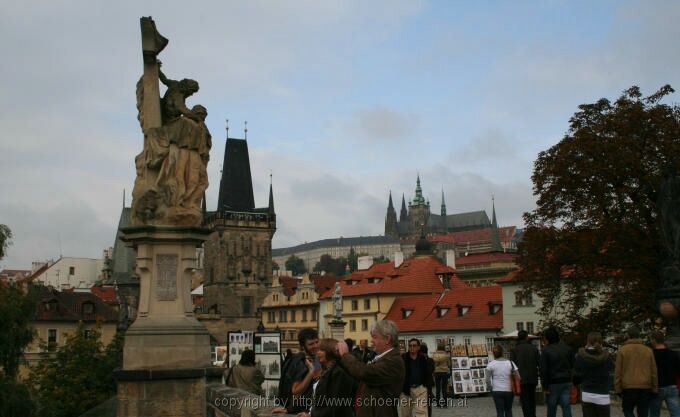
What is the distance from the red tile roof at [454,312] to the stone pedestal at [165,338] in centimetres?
4500

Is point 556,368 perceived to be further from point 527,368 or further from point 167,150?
point 167,150

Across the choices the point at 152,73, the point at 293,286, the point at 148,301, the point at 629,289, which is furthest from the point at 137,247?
the point at 293,286

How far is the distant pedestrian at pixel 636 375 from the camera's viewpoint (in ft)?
28.8

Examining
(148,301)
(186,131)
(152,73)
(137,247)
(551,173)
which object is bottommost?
(148,301)

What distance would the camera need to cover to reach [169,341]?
10.1m

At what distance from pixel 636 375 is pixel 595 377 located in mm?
457

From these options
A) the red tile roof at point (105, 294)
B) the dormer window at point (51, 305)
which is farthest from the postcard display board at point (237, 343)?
the red tile roof at point (105, 294)

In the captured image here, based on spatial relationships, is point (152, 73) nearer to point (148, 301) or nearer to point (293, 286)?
point (148, 301)

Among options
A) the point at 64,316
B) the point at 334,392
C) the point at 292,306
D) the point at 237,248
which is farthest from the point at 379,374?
the point at 237,248

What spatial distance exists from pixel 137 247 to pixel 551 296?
20.8 m

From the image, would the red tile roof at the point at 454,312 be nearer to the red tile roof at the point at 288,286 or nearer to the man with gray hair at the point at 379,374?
the red tile roof at the point at 288,286

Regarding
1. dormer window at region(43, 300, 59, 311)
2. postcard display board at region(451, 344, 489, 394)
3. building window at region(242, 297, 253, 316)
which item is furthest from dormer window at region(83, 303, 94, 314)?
postcard display board at region(451, 344, 489, 394)

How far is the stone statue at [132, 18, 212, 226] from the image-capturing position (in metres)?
10.6

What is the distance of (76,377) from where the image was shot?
135 feet
